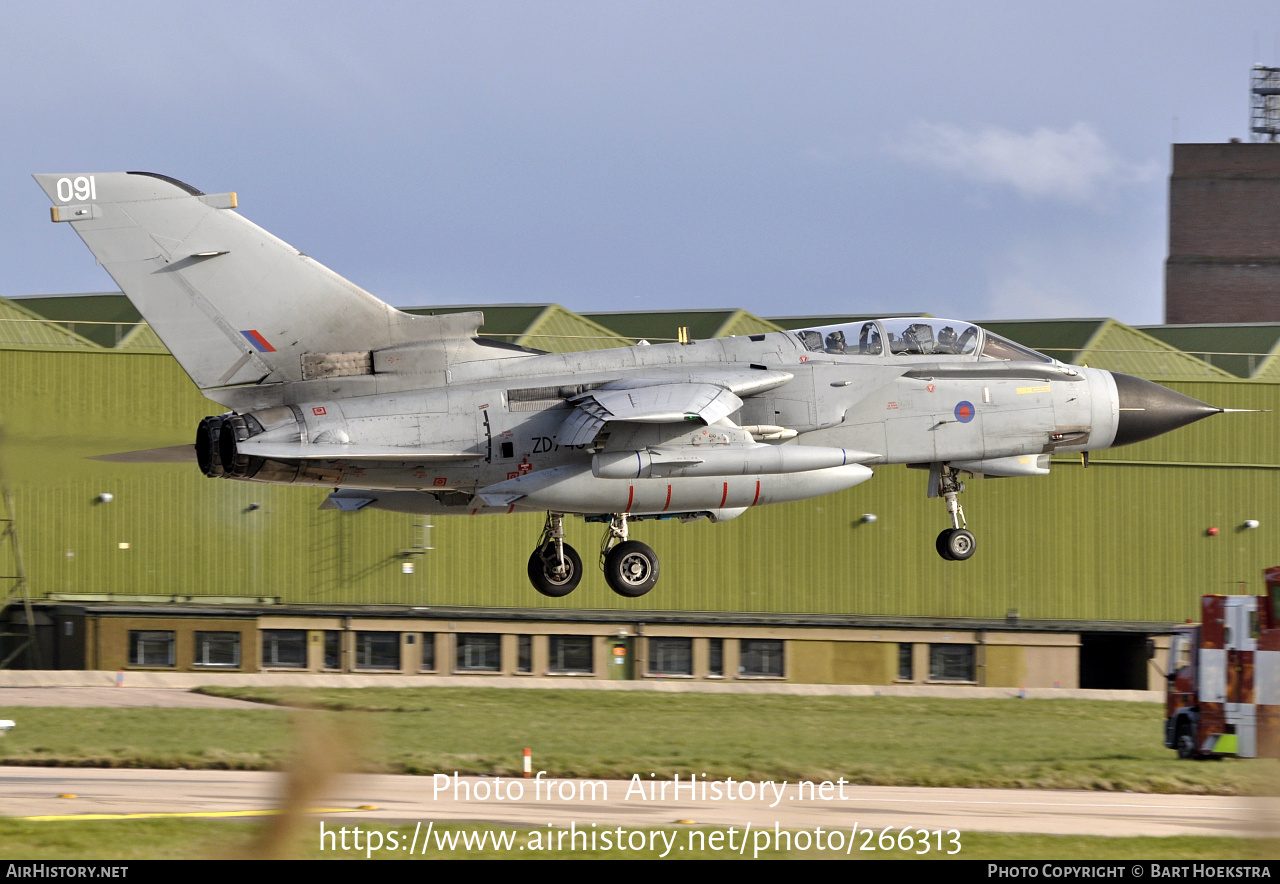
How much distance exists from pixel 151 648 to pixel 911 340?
25.1 m

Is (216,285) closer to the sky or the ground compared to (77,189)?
closer to the ground

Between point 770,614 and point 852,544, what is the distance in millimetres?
3293

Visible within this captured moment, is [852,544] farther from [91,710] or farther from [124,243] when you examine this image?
[124,243]

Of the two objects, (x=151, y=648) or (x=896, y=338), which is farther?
(x=151, y=648)

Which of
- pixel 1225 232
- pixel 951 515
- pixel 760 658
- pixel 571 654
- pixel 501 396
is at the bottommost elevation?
pixel 760 658

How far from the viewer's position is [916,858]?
15.1 metres

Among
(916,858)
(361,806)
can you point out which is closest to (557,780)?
(361,806)

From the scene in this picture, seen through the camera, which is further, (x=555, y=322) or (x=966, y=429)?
(x=555, y=322)

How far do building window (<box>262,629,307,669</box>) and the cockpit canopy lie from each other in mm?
22123

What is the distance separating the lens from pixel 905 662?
132ft

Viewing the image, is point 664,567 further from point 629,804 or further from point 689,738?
point 629,804

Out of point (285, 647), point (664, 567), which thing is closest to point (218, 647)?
point (285, 647)
